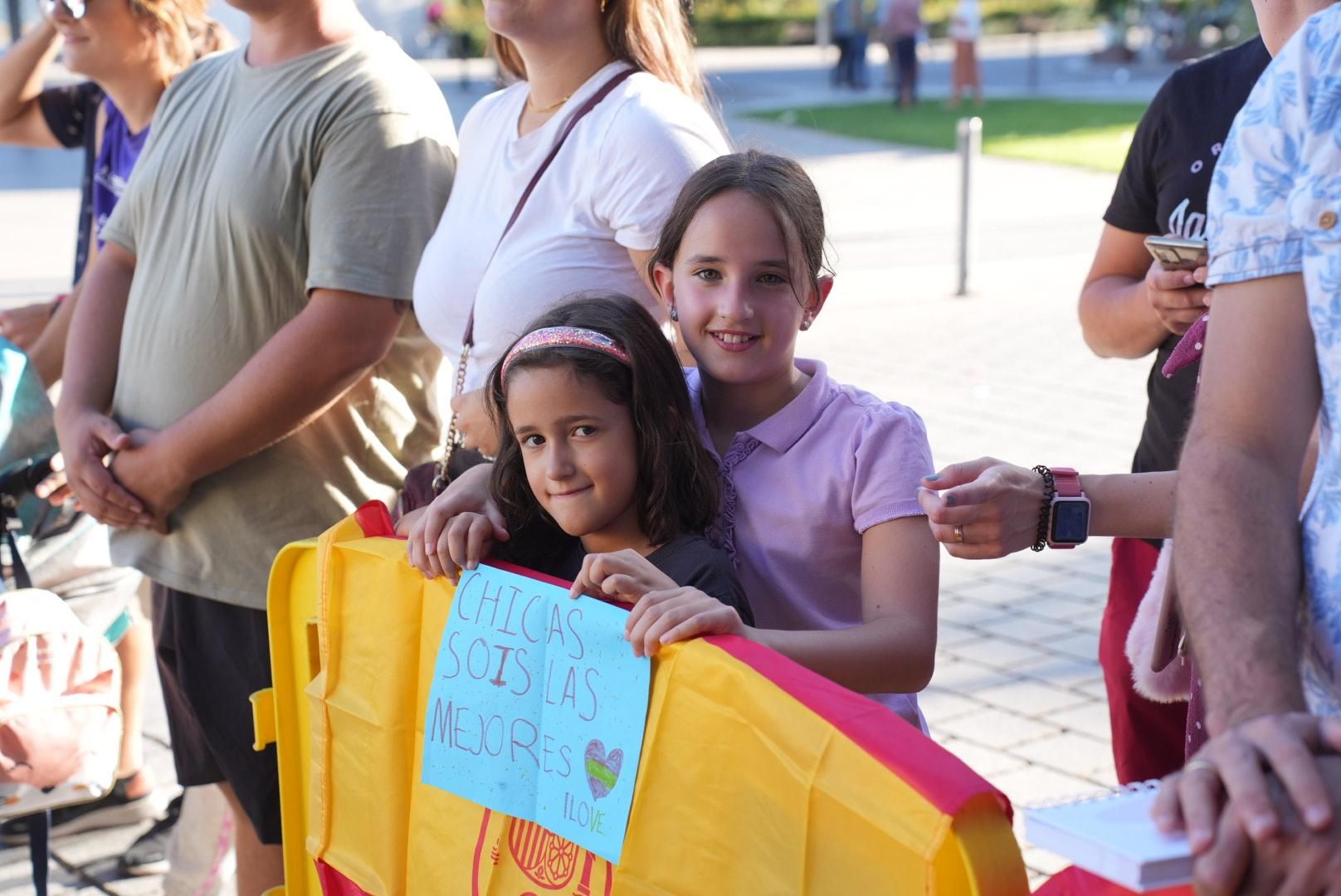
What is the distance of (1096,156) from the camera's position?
19.0 metres

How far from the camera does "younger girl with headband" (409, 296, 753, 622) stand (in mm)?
2379

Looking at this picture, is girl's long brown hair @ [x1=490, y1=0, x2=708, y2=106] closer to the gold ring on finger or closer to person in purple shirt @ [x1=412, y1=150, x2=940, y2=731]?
person in purple shirt @ [x1=412, y1=150, x2=940, y2=731]

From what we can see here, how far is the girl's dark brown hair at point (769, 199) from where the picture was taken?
2.44m

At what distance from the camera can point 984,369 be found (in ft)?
31.1

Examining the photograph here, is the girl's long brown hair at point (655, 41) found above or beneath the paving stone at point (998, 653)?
above

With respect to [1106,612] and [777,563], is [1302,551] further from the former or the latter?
[1106,612]

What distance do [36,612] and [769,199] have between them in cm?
175

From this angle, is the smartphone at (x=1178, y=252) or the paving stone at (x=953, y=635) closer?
the smartphone at (x=1178, y=252)

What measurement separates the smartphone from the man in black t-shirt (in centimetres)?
43

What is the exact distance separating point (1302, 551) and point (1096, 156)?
1823 centimetres

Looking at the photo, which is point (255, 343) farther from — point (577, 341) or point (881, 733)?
point (881, 733)

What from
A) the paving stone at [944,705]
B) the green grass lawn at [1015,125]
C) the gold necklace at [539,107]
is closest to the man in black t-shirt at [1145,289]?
the gold necklace at [539,107]

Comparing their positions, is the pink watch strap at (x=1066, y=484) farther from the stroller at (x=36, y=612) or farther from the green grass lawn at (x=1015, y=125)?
the green grass lawn at (x=1015, y=125)

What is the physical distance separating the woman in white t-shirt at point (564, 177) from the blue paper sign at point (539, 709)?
52 centimetres
